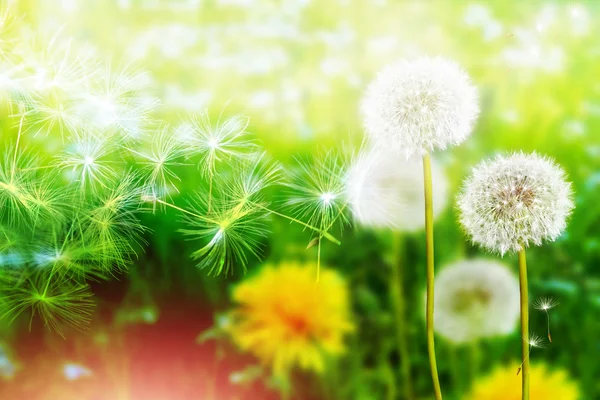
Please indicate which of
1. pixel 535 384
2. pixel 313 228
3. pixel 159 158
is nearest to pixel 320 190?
pixel 313 228

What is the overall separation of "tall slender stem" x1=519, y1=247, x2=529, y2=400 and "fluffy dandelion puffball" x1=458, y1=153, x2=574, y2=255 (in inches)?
1.7

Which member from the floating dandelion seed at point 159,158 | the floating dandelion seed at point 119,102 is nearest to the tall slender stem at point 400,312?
the floating dandelion seed at point 159,158

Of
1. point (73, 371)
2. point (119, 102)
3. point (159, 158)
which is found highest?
point (119, 102)

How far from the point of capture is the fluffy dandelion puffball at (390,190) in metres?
1.21

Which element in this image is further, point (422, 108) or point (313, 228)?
point (313, 228)

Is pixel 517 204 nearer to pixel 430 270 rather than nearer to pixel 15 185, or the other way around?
pixel 430 270

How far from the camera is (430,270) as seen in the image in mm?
1149

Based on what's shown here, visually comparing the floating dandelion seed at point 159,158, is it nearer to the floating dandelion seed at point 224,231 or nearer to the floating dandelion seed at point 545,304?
the floating dandelion seed at point 224,231

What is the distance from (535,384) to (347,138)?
68 centimetres

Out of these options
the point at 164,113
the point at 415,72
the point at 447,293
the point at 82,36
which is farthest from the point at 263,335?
the point at 82,36

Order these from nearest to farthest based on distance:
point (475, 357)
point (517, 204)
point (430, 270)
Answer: point (517, 204) → point (430, 270) → point (475, 357)

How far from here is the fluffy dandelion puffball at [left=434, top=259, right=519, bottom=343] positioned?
1.23 metres

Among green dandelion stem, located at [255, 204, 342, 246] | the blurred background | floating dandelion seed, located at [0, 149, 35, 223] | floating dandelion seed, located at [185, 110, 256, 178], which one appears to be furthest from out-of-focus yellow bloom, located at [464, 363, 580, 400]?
floating dandelion seed, located at [0, 149, 35, 223]

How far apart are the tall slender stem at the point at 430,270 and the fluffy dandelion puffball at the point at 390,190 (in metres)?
0.09
